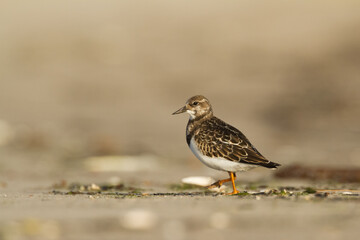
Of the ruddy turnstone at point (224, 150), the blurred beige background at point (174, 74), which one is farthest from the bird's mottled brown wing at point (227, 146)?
the blurred beige background at point (174, 74)

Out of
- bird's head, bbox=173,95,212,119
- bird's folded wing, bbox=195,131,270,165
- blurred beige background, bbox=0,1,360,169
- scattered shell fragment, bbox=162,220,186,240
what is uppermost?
blurred beige background, bbox=0,1,360,169

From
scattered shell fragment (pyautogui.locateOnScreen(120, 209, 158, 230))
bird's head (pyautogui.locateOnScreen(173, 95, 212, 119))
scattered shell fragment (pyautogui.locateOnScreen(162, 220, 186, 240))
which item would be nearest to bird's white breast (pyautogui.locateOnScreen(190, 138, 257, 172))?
bird's head (pyautogui.locateOnScreen(173, 95, 212, 119))

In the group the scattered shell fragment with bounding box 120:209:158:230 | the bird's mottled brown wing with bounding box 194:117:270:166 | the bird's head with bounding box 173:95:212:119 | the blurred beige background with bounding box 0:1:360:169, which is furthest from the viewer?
the blurred beige background with bounding box 0:1:360:169

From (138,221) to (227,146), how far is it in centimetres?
257

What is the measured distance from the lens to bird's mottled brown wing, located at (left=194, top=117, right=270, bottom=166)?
678cm

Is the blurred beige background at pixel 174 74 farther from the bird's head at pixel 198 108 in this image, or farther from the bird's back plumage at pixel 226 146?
the bird's back plumage at pixel 226 146

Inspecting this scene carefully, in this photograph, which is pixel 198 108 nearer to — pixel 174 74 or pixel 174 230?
pixel 174 230

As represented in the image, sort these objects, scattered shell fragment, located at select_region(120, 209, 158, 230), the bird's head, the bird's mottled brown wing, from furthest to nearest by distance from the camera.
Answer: the bird's head
the bird's mottled brown wing
scattered shell fragment, located at select_region(120, 209, 158, 230)

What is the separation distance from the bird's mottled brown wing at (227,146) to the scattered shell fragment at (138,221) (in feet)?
7.12

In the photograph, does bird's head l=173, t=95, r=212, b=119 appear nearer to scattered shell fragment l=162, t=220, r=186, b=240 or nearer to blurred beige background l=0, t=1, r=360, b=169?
scattered shell fragment l=162, t=220, r=186, b=240

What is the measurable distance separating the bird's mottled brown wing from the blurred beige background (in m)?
3.97

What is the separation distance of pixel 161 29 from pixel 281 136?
7906mm

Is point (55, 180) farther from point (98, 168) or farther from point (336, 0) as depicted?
point (336, 0)

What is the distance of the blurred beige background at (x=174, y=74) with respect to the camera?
1287 centimetres
